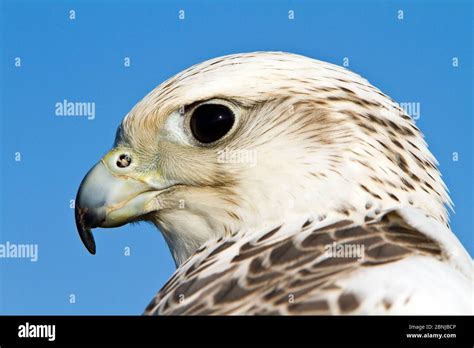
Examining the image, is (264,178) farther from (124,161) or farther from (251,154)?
(124,161)

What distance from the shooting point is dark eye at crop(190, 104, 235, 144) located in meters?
3.74

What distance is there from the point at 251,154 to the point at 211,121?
22 cm

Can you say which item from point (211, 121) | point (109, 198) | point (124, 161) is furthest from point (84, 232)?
point (211, 121)

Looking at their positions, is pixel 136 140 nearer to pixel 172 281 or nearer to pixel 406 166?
pixel 172 281

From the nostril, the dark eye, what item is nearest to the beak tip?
the nostril

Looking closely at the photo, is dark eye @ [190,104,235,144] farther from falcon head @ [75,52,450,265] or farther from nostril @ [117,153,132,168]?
nostril @ [117,153,132,168]

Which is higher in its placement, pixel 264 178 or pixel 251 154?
pixel 251 154

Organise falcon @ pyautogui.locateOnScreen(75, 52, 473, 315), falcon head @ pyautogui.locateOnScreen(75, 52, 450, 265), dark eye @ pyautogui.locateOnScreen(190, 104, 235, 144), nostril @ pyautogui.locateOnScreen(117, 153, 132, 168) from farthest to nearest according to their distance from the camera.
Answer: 1. nostril @ pyautogui.locateOnScreen(117, 153, 132, 168)
2. dark eye @ pyautogui.locateOnScreen(190, 104, 235, 144)
3. falcon head @ pyautogui.locateOnScreen(75, 52, 450, 265)
4. falcon @ pyautogui.locateOnScreen(75, 52, 473, 315)

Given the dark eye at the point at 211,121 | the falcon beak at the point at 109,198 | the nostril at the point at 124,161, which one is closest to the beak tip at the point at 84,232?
the falcon beak at the point at 109,198

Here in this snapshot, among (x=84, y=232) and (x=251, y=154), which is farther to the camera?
(x=84, y=232)

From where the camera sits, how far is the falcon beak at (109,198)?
3746 millimetres

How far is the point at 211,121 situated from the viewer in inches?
147

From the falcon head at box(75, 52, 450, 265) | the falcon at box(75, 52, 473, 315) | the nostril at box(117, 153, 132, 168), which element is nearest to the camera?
the falcon at box(75, 52, 473, 315)

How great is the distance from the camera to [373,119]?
367cm
